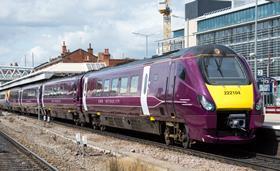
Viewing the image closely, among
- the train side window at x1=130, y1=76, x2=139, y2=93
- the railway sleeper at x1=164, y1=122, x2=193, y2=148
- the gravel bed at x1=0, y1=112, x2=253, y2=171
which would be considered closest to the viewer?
the gravel bed at x1=0, y1=112, x2=253, y2=171

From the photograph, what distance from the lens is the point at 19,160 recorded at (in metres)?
15.0

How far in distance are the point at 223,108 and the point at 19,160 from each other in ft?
20.4

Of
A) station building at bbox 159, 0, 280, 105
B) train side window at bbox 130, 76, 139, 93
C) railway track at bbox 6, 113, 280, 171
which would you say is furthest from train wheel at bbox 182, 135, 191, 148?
station building at bbox 159, 0, 280, 105

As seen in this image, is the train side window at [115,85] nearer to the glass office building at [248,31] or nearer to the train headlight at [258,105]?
the train headlight at [258,105]

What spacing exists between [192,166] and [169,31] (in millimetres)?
118194

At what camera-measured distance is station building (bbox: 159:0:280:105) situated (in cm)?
8488

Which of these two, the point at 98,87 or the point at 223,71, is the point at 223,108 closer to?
the point at 223,71

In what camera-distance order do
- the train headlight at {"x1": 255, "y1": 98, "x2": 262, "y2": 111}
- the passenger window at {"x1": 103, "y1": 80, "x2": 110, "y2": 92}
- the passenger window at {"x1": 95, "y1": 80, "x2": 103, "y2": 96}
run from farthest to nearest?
1. the passenger window at {"x1": 95, "y1": 80, "x2": 103, "y2": 96}
2. the passenger window at {"x1": 103, "y1": 80, "x2": 110, "y2": 92}
3. the train headlight at {"x1": 255, "y1": 98, "x2": 262, "y2": 111}

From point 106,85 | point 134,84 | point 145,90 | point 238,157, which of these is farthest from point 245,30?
point 238,157

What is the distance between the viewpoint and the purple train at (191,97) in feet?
45.0

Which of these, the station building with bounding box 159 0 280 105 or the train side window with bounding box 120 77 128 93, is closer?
the train side window with bounding box 120 77 128 93

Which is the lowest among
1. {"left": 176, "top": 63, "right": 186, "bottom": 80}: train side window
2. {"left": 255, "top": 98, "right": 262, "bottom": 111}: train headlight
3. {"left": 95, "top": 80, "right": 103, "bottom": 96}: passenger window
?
{"left": 255, "top": 98, "right": 262, "bottom": 111}: train headlight

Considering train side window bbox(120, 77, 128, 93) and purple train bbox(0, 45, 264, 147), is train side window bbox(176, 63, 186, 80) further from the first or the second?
train side window bbox(120, 77, 128, 93)

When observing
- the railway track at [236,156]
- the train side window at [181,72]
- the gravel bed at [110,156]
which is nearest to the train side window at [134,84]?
the gravel bed at [110,156]
